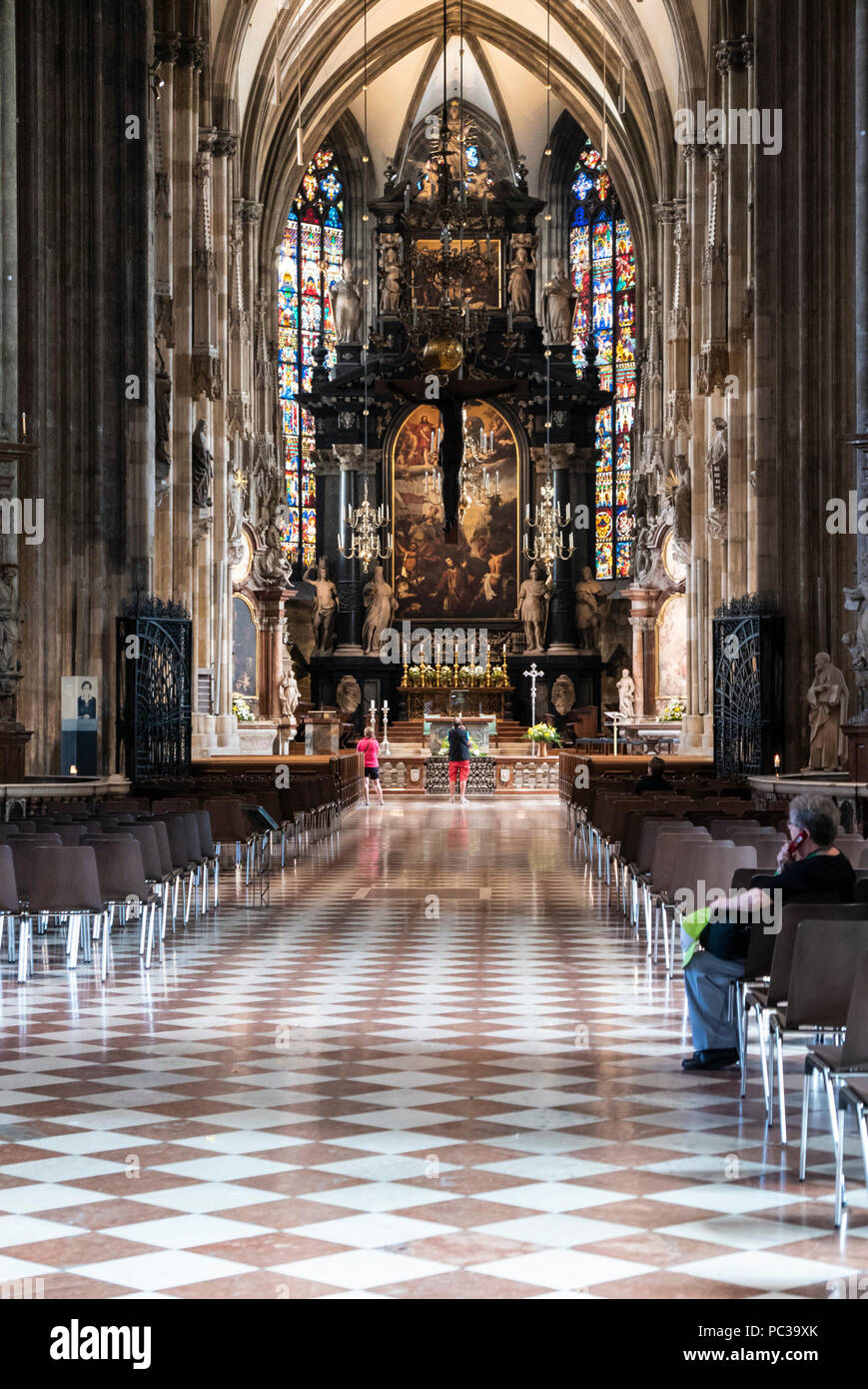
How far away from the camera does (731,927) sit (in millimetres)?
7984

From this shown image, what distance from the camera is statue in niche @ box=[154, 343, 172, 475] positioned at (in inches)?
1158

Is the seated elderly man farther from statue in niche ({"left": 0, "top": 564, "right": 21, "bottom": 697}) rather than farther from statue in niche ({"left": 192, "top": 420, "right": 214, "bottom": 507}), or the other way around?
statue in niche ({"left": 192, "top": 420, "right": 214, "bottom": 507})

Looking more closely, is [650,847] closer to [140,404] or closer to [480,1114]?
[480,1114]

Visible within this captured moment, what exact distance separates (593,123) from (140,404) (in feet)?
89.6

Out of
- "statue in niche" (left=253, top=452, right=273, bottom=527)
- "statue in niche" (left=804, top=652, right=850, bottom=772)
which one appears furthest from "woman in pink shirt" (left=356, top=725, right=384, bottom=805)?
"statue in niche" (left=253, top=452, right=273, bottom=527)

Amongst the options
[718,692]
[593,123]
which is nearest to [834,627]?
[718,692]

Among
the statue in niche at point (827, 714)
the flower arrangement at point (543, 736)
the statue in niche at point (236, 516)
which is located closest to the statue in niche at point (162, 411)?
the statue in niche at point (236, 516)

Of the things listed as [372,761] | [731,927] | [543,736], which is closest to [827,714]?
[372,761]

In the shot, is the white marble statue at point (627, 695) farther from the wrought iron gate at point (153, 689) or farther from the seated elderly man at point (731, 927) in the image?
the seated elderly man at point (731, 927)

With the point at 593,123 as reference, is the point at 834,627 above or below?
below

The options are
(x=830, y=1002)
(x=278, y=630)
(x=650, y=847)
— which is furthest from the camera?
(x=278, y=630)

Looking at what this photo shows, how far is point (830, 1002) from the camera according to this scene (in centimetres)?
657

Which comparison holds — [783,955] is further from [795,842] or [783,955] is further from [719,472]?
[719,472]

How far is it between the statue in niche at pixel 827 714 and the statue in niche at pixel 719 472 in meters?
11.0
